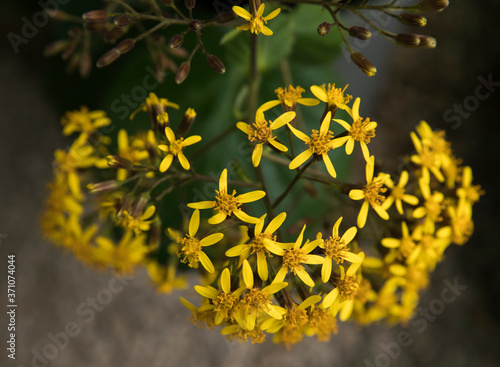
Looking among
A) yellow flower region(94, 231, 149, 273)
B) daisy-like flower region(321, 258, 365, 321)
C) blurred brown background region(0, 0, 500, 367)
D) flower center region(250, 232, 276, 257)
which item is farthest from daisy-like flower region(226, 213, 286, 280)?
blurred brown background region(0, 0, 500, 367)

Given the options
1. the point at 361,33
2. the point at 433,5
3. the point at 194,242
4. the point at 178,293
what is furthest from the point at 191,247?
the point at 178,293

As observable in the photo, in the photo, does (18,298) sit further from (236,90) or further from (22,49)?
(236,90)

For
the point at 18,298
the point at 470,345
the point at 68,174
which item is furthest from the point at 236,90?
the point at 470,345

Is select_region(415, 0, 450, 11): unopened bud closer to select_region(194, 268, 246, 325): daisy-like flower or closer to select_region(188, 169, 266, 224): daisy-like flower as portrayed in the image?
select_region(188, 169, 266, 224): daisy-like flower

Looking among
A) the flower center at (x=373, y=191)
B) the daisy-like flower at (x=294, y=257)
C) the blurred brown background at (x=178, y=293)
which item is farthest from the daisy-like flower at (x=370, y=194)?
the blurred brown background at (x=178, y=293)

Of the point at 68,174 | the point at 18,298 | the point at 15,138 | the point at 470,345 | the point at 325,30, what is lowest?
the point at 470,345

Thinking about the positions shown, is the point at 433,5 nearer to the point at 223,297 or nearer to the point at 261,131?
the point at 261,131
